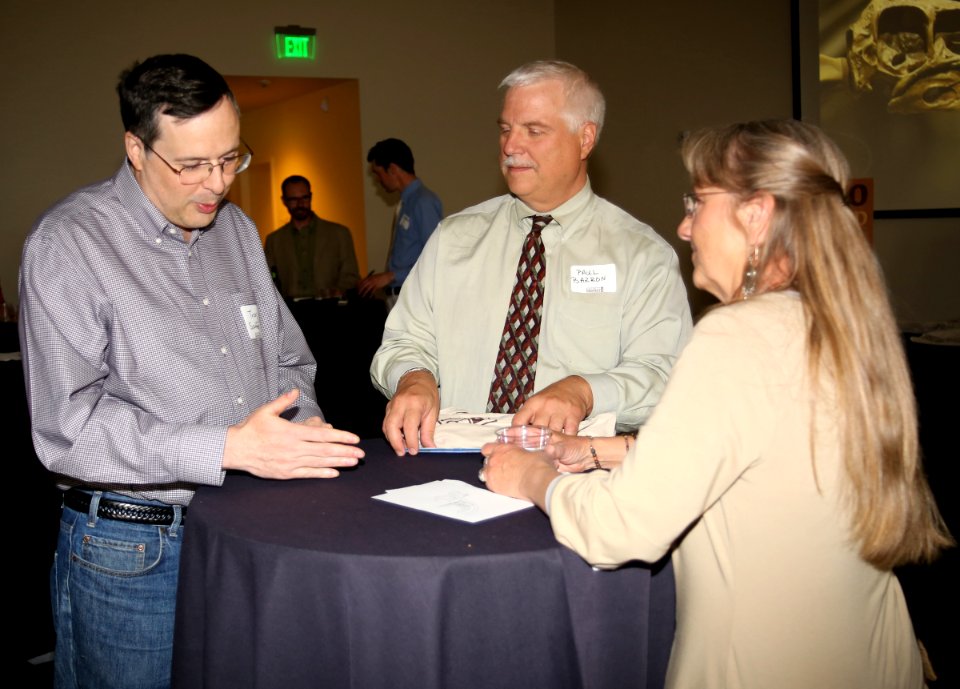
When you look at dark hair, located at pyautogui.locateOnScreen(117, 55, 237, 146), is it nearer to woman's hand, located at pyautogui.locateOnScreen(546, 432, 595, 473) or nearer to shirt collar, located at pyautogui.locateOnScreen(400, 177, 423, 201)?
woman's hand, located at pyautogui.locateOnScreen(546, 432, 595, 473)

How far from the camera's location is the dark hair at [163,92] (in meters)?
1.89

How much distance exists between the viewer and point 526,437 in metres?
1.92

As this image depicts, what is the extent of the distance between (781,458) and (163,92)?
140 cm

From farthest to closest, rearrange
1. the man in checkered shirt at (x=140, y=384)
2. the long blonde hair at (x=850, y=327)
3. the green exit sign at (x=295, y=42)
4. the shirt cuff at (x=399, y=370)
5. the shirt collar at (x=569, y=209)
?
the green exit sign at (x=295, y=42), the shirt collar at (x=569, y=209), the shirt cuff at (x=399, y=370), the man in checkered shirt at (x=140, y=384), the long blonde hair at (x=850, y=327)

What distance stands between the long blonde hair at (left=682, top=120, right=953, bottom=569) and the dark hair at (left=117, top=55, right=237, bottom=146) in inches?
43.8

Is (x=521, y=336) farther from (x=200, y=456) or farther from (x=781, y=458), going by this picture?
(x=781, y=458)

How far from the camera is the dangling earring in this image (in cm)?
147

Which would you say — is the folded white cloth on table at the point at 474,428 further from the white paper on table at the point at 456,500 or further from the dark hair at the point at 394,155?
the dark hair at the point at 394,155

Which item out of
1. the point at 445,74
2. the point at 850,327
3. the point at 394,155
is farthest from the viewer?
the point at 445,74

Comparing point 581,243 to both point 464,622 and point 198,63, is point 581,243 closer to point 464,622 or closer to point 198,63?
point 198,63

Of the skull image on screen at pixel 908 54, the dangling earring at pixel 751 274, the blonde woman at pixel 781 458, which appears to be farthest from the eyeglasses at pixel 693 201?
the skull image on screen at pixel 908 54

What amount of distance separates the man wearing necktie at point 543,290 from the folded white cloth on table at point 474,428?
0.47 feet

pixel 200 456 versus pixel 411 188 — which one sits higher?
pixel 411 188

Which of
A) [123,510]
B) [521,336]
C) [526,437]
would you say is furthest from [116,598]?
[521,336]
